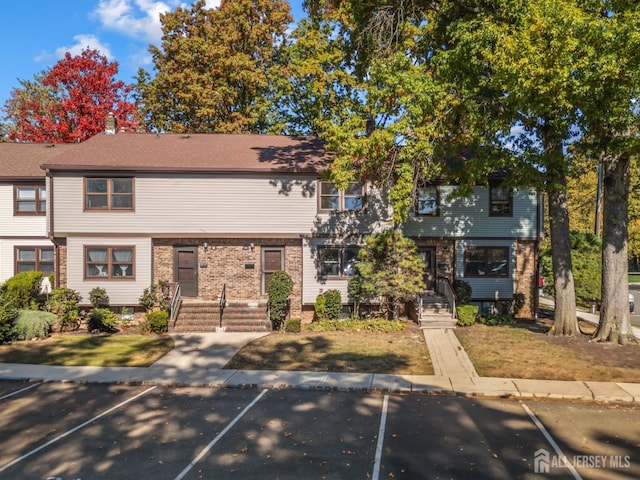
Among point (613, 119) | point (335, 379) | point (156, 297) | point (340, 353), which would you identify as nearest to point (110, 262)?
point (156, 297)

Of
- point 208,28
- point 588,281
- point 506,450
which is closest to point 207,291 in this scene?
point 506,450

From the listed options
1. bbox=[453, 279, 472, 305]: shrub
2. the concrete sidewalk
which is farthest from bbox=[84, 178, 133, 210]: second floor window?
bbox=[453, 279, 472, 305]: shrub

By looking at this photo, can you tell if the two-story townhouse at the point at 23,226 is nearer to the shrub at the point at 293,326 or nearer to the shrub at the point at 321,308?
the shrub at the point at 293,326

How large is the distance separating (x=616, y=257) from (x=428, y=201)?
25.7 feet

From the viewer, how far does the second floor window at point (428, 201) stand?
2038 cm

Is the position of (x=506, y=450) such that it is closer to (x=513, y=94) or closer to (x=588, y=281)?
(x=513, y=94)

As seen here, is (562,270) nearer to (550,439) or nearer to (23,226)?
(550,439)

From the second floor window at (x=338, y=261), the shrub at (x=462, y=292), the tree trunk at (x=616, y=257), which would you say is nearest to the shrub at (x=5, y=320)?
the second floor window at (x=338, y=261)

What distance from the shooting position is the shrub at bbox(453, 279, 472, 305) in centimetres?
1947

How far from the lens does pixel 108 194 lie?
1922 cm

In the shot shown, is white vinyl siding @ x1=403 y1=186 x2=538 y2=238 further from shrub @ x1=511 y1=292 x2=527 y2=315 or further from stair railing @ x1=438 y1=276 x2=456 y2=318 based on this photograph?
shrub @ x1=511 y1=292 x2=527 y2=315

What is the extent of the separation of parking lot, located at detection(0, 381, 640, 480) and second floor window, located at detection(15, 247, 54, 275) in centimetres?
1226

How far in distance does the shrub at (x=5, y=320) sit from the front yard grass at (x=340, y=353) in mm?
7951

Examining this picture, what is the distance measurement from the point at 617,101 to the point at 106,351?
52.5ft
